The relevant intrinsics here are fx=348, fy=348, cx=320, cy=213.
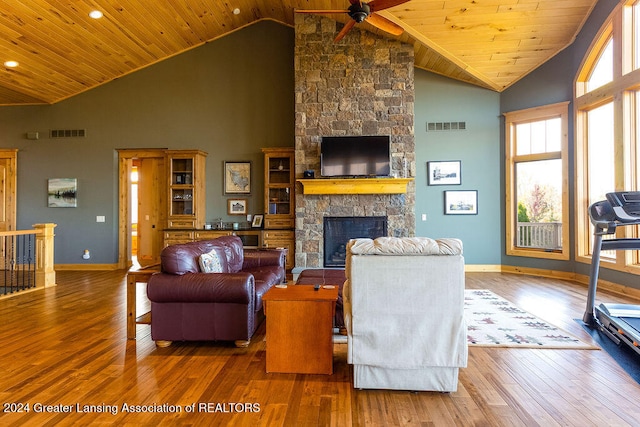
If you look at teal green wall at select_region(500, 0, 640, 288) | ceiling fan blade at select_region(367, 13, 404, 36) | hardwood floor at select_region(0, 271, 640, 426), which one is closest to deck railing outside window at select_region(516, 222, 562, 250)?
teal green wall at select_region(500, 0, 640, 288)

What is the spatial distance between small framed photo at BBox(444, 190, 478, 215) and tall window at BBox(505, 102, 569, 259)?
1.91ft

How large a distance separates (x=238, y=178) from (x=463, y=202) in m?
4.53

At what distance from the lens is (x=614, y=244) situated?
3.46 meters

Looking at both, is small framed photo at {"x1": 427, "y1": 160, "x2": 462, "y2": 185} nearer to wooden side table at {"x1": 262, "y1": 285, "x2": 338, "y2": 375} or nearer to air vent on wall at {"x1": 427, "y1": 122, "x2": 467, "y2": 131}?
air vent on wall at {"x1": 427, "y1": 122, "x2": 467, "y2": 131}

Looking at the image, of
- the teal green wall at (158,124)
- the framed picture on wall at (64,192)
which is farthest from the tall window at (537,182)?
the framed picture on wall at (64,192)

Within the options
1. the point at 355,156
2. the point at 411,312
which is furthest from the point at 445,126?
the point at 411,312

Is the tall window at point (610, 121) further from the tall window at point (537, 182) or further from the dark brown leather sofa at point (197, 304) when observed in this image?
the dark brown leather sofa at point (197, 304)

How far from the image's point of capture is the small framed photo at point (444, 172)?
6.77 m

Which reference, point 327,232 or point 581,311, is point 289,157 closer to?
point 327,232

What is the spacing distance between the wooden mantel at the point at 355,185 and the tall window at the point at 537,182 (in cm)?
220

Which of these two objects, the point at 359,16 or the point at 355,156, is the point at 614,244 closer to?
the point at 359,16

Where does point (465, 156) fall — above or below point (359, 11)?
below

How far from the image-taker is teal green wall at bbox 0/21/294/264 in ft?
23.5

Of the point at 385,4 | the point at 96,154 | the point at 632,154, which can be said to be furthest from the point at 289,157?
the point at 632,154
